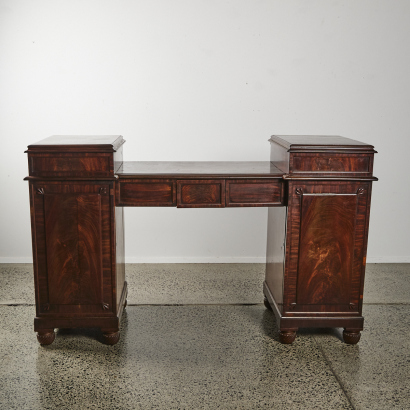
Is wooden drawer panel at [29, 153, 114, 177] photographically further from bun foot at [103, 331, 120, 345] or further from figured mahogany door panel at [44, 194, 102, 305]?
bun foot at [103, 331, 120, 345]

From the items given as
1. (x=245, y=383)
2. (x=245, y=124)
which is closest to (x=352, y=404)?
(x=245, y=383)

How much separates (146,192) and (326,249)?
105 cm

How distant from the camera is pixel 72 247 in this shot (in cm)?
278

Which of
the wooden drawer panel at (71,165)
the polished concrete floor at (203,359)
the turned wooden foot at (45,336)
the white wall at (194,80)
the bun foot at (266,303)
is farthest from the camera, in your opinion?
the white wall at (194,80)

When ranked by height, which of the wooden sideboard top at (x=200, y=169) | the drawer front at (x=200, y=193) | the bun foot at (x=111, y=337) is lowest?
the bun foot at (x=111, y=337)

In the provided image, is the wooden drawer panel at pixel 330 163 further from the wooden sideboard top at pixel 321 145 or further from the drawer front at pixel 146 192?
the drawer front at pixel 146 192

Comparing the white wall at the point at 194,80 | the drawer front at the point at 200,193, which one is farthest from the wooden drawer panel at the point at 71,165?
the white wall at the point at 194,80

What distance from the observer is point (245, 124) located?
4168 mm

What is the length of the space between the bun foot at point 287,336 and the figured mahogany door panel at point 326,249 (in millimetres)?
185

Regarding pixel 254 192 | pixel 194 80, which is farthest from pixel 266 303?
pixel 194 80

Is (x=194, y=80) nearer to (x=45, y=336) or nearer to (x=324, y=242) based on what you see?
(x=324, y=242)

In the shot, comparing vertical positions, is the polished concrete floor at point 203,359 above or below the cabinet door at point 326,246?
below

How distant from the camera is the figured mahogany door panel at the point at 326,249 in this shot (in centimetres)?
281

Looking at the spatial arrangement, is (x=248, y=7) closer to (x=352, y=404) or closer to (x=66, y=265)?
(x=66, y=265)
